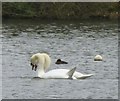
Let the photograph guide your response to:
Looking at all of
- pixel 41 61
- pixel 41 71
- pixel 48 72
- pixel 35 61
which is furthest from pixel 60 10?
pixel 48 72

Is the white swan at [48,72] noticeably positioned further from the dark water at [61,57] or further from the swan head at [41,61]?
the dark water at [61,57]

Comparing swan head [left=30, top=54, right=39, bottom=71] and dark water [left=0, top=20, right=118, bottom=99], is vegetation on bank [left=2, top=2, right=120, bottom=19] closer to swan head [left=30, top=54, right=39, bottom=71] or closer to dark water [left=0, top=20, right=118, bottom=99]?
dark water [left=0, top=20, right=118, bottom=99]

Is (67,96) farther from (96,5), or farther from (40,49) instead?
(96,5)

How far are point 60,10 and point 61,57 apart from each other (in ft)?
130

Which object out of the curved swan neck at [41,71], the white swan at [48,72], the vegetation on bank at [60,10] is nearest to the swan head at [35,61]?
the white swan at [48,72]

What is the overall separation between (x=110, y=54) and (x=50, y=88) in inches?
439

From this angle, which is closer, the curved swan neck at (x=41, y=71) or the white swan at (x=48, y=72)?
the white swan at (x=48, y=72)

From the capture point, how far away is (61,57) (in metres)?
29.2

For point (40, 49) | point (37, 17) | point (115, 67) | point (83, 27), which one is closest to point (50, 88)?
point (115, 67)

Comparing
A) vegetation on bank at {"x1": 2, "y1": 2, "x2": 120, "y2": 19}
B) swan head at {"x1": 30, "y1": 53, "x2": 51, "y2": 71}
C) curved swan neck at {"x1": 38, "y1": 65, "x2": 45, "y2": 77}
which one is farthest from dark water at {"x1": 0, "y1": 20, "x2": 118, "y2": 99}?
vegetation on bank at {"x1": 2, "y1": 2, "x2": 120, "y2": 19}

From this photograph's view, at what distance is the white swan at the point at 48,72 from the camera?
21656 millimetres

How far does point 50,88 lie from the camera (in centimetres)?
1944

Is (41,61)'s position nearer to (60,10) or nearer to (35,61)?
(35,61)

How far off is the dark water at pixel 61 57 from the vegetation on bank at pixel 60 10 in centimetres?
1357
